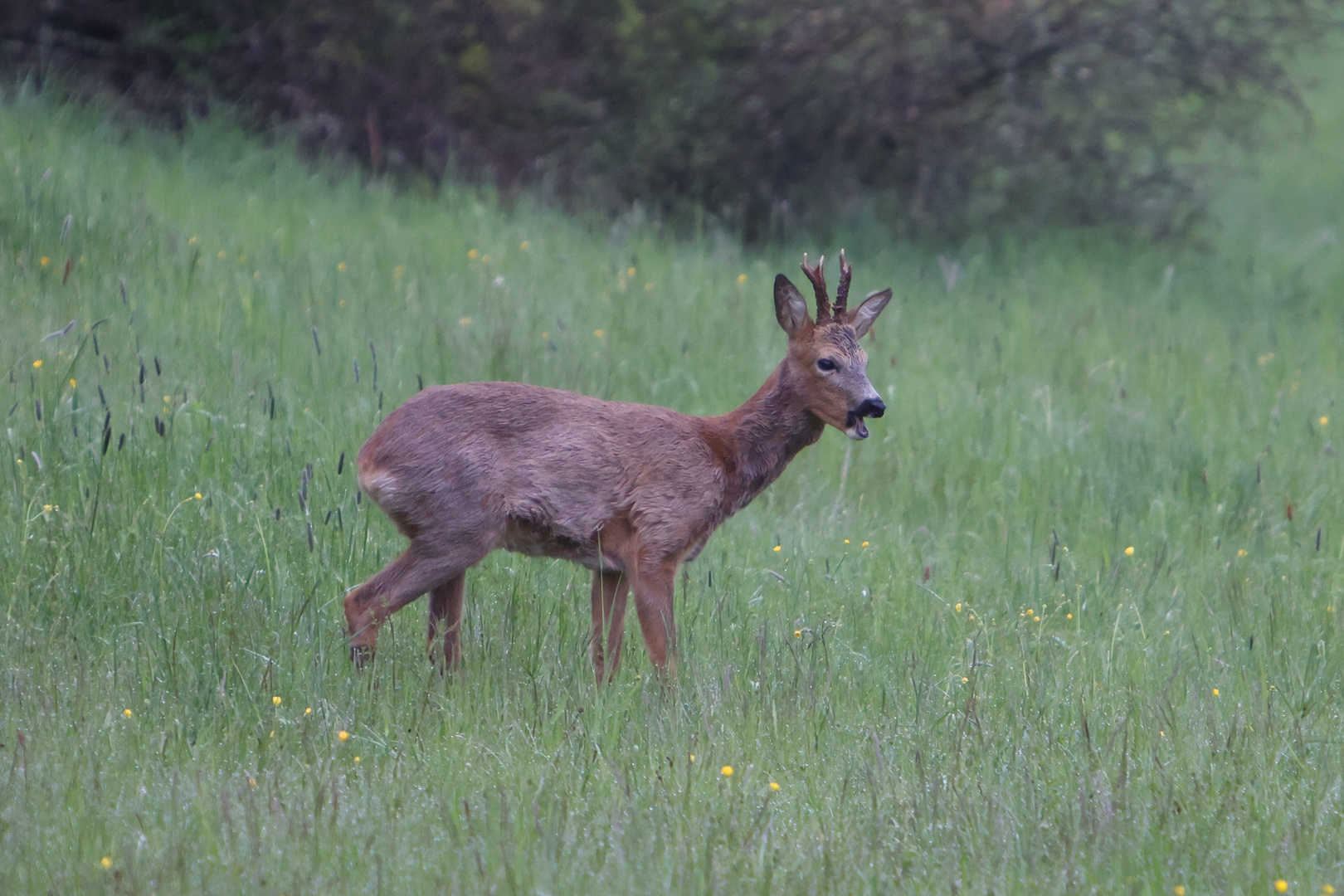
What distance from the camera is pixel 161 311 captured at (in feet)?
26.9

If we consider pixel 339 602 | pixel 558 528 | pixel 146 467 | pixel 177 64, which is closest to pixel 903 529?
pixel 558 528

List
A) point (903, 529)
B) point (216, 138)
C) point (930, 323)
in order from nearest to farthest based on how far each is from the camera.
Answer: point (903, 529), point (930, 323), point (216, 138)

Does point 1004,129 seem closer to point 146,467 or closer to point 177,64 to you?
point 177,64

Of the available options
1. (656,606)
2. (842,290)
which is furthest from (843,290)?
(656,606)

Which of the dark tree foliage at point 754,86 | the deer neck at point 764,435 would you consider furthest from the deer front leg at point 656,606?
the dark tree foliage at point 754,86

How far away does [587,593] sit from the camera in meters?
6.20

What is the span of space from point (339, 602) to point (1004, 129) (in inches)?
414

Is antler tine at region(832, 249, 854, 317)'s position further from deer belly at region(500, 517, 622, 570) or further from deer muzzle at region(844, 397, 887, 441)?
deer belly at region(500, 517, 622, 570)

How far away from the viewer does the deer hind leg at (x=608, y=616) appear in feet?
17.9

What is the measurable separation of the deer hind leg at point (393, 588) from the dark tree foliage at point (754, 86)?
28.4 ft

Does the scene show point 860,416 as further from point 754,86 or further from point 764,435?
point 754,86

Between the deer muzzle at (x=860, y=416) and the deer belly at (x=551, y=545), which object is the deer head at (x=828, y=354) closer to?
the deer muzzle at (x=860, y=416)

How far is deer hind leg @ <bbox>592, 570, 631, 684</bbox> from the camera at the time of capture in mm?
5449

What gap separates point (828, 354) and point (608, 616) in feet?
4.68
